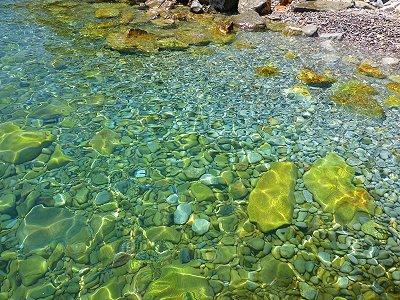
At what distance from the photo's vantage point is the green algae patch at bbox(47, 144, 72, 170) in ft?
26.2

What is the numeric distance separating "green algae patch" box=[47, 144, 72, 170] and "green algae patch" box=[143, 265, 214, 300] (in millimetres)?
3848

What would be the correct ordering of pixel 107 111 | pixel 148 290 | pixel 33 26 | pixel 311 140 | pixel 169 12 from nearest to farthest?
pixel 148 290
pixel 311 140
pixel 107 111
pixel 33 26
pixel 169 12

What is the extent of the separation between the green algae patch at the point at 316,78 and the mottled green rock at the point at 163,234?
25.5 feet

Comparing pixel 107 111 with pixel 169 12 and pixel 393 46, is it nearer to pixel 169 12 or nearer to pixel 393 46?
pixel 169 12

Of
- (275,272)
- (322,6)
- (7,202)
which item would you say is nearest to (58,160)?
(7,202)

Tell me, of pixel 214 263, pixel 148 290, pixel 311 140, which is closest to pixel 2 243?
pixel 148 290

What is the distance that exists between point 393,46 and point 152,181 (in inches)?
497

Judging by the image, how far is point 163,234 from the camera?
644cm

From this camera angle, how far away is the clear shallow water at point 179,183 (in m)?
5.69

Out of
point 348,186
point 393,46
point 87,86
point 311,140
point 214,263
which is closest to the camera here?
point 214,263

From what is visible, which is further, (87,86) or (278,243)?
(87,86)

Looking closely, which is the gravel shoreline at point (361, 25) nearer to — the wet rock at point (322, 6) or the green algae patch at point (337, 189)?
the wet rock at point (322, 6)

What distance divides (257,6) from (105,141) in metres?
13.3

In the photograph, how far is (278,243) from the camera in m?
6.31
